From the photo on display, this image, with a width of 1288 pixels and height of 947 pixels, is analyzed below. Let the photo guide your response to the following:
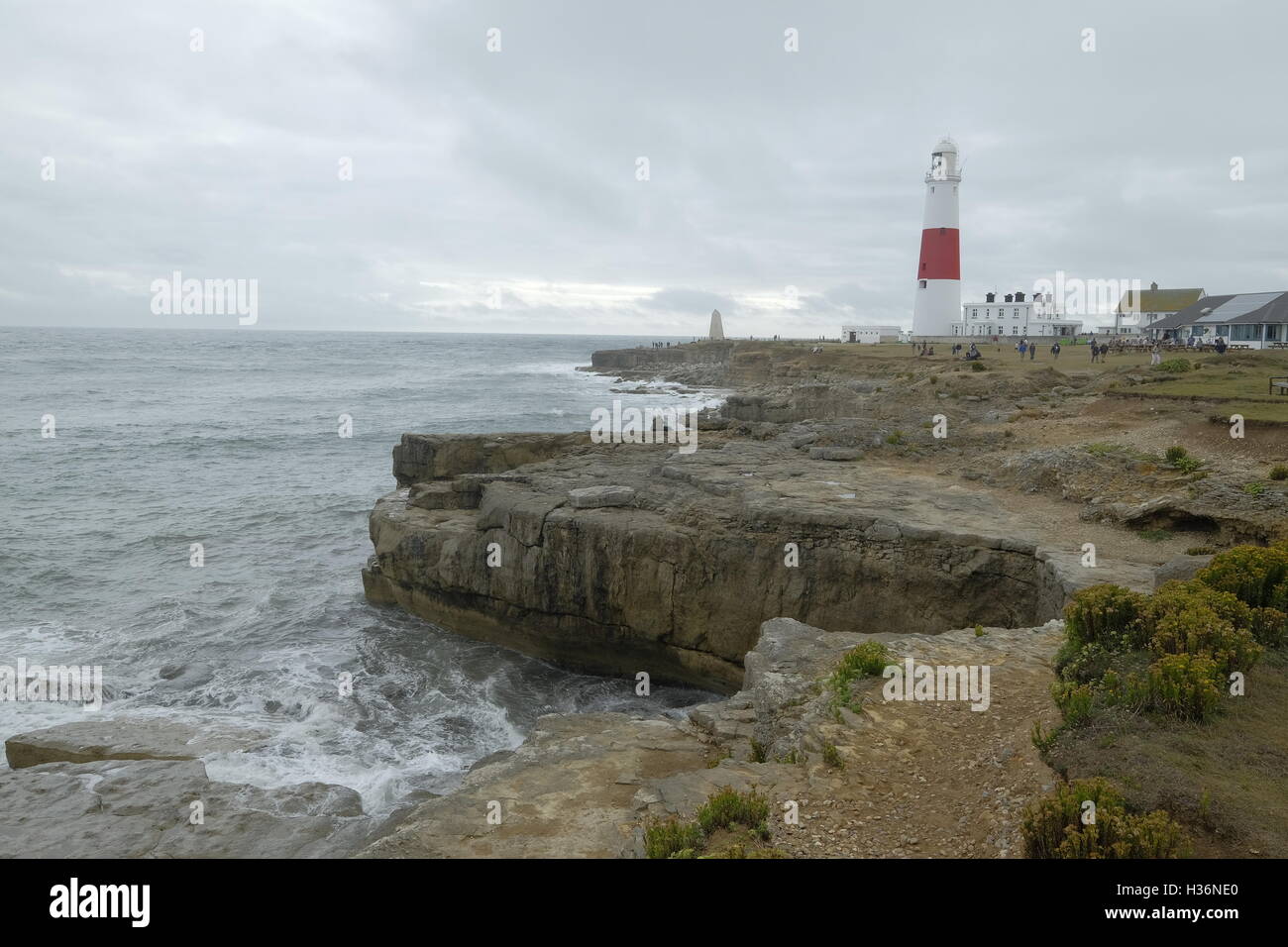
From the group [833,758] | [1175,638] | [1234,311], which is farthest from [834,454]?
[1234,311]

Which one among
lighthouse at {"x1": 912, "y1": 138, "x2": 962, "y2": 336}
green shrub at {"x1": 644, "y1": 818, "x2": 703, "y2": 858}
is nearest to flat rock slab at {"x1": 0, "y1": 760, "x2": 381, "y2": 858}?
green shrub at {"x1": 644, "y1": 818, "x2": 703, "y2": 858}

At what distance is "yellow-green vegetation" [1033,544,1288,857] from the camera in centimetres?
652

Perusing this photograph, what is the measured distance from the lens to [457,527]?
Answer: 67.6 ft

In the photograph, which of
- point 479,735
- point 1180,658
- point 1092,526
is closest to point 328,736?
point 479,735

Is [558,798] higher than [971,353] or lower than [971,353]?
lower

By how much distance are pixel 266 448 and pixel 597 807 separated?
148ft

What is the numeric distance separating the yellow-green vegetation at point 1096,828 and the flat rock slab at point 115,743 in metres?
12.3

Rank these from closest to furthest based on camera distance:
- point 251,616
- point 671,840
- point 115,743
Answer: point 671,840, point 115,743, point 251,616

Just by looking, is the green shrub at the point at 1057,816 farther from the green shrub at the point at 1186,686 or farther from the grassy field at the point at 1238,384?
the grassy field at the point at 1238,384

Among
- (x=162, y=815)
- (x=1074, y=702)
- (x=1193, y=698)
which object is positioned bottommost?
(x=162, y=815)

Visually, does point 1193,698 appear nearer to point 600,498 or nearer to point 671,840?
point 671,840

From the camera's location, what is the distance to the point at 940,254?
2406 inches
